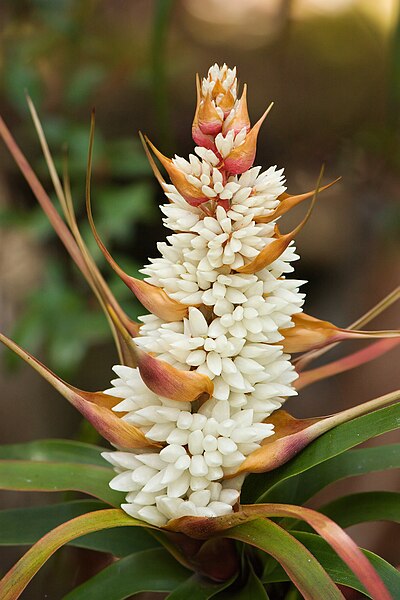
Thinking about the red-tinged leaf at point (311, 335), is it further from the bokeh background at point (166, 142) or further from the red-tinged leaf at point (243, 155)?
the bokeh background at point (166, 142)

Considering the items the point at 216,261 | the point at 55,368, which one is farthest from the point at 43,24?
the point at 216,261

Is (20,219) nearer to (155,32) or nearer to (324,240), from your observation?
(155,32)

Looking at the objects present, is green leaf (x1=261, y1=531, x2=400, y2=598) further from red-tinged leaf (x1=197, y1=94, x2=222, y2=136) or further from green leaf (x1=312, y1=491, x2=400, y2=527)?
red-tinged leaf (x1=197, y1=94, x2=222, y2=136)

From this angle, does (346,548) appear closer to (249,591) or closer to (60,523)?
(249,591)

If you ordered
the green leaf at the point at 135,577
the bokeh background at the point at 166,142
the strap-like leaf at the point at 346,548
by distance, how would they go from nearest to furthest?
the strap-like leaf at the point at 346,548 < the green leaf at the point at 135,577 < the bokeh background at the point at 166,142

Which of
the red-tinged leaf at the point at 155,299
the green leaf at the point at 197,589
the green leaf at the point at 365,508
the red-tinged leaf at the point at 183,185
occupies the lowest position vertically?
the green leaf at the point at 197,589

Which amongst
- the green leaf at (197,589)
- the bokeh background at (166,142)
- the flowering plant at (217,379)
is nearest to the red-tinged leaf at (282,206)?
the flowering plant at (217,379)

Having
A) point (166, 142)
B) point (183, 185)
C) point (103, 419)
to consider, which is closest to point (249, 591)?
point (103, 419)
